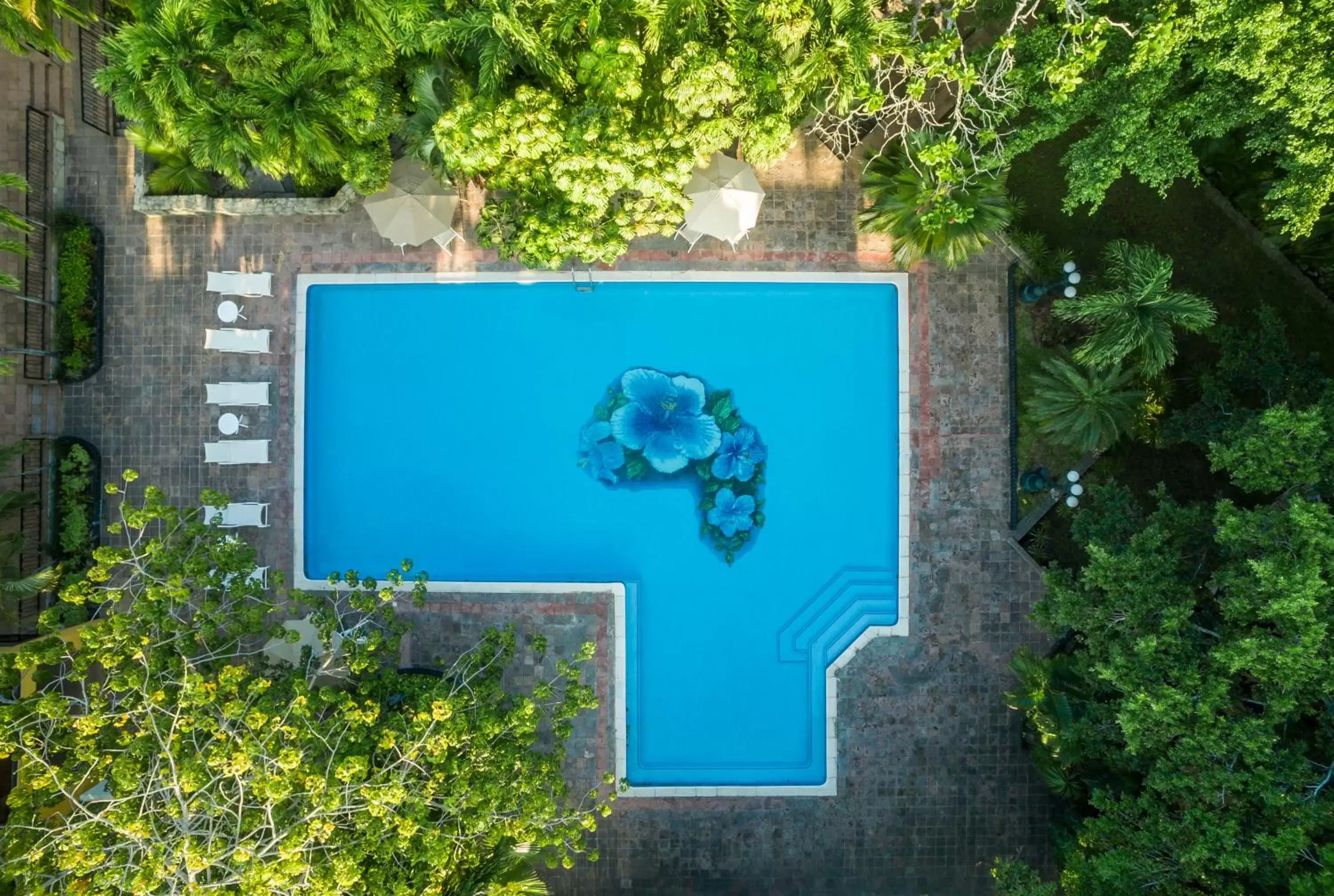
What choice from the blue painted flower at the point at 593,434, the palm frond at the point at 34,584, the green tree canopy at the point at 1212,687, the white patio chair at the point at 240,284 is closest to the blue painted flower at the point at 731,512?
the blue painted flower at the point at 593,434

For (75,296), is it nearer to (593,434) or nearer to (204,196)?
(204,196)

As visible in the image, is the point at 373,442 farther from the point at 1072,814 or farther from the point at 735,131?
the point at 1072,814

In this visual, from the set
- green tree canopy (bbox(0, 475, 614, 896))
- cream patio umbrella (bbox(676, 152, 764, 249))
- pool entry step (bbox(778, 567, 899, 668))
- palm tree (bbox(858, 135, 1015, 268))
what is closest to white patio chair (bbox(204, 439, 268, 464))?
green tree canopy (bbox(0, 475, 614, 896))

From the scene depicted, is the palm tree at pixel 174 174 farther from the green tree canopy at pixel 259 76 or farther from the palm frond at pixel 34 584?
the palm frond at pixel 34 584

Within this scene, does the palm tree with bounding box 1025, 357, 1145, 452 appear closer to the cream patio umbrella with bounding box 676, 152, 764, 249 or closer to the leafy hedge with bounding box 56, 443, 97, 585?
the cream patio umbrella with bounding box 676, 152, 764, 249

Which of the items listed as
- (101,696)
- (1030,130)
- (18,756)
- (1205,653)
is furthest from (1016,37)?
(18,756)

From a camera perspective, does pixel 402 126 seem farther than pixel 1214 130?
Yes
